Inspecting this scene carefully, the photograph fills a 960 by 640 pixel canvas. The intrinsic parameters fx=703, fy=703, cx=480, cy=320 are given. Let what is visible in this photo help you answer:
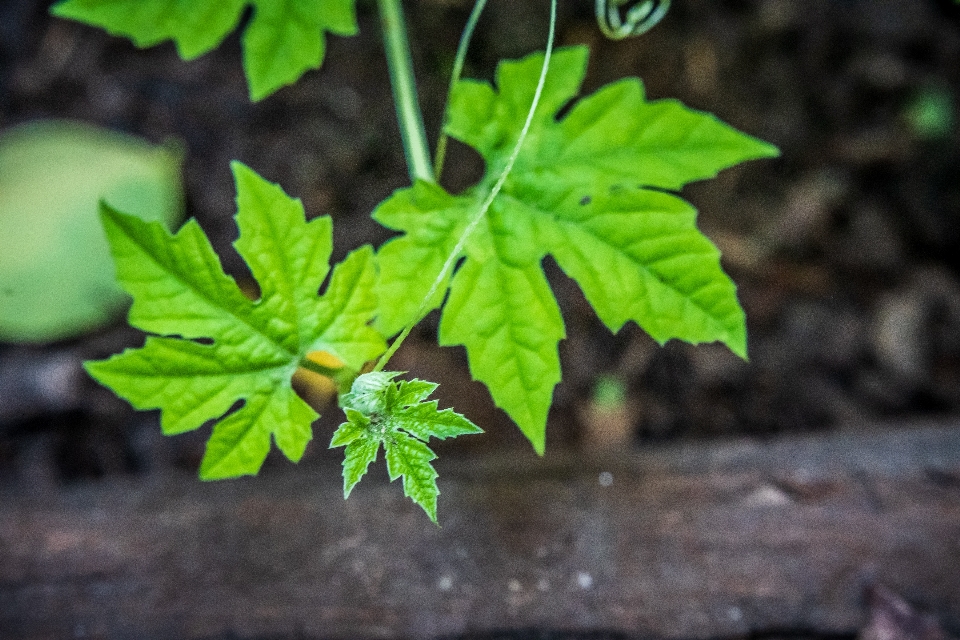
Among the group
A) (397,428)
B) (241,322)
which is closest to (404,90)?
(241,322)

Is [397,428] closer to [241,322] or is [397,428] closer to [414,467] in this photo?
[414,467]

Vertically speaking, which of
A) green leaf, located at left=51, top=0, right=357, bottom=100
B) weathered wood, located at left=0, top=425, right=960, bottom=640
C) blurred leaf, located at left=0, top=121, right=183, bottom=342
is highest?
green leaf, located at left=51, top=0, right=357, bottom=100

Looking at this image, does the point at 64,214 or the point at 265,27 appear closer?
the point at 265,27

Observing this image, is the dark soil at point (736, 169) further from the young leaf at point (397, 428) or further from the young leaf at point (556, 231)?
the young leaf at point (397, 428)

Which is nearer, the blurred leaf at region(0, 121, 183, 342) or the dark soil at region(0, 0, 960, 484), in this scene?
the blurred leaf at region(0, 121, 183, 342)

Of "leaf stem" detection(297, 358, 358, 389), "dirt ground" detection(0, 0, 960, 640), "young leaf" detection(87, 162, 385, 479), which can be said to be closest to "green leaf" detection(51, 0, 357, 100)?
"young leaf" detection(87, 162, 385, 479)

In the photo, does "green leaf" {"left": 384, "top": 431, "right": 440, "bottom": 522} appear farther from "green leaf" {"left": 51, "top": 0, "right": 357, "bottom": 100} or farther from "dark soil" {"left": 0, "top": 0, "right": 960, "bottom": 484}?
"dark soil" {"left": 0, "top": 0, "right": 960, "bottom": 484}
